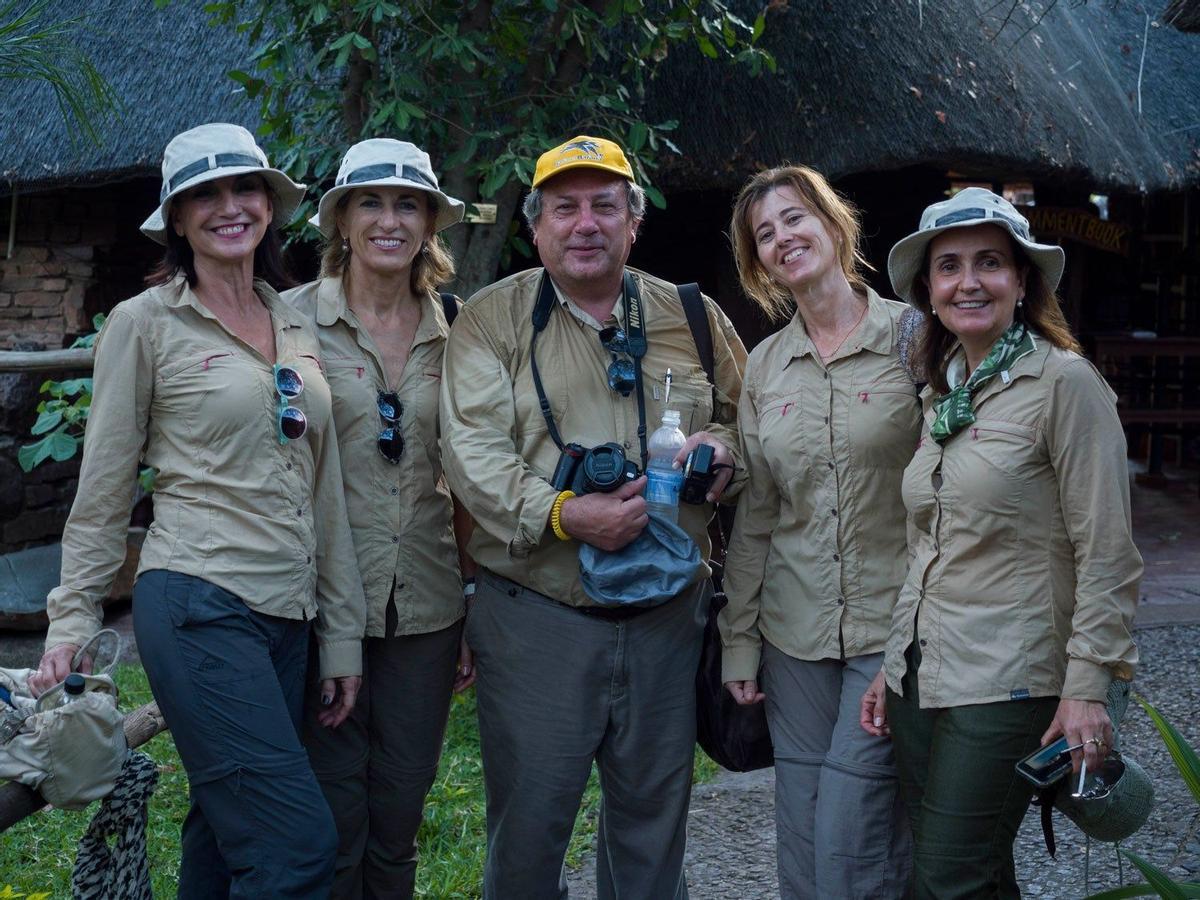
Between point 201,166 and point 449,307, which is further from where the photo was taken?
point 449,307

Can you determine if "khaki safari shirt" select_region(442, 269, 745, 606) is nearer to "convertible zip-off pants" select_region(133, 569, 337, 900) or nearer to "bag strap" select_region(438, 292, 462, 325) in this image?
"bag strap" select_region(438, 292, 462, 325)

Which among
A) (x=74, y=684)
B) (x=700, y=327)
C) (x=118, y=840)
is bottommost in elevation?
(x=118, y=840)

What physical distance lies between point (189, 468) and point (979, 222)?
5.39ft

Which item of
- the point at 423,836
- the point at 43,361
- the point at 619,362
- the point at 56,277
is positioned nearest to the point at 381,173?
the point at 619,362

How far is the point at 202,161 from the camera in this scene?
281 centimetres

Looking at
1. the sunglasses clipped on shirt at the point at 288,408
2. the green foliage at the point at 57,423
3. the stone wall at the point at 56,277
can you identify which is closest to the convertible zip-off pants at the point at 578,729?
the sunglasses clipped on shirt at the point at 288,408

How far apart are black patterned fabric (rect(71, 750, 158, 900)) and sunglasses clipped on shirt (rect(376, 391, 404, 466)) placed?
0.82 meters

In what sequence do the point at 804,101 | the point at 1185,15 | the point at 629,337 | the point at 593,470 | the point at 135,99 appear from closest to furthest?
the point at 593,470 < the point at 629,337 < the point at 1185,15 < the point at 804,101 < the point at 135,99

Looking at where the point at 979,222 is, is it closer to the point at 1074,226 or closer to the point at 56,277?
the point at 56,277

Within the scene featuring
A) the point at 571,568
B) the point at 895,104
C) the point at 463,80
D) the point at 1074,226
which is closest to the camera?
the point at 571,568

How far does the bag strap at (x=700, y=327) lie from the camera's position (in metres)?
3.19

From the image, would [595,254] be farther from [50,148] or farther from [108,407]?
[50,148]

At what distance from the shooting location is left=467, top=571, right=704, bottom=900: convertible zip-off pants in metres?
2.99

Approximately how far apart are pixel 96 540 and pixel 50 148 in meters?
5.31
